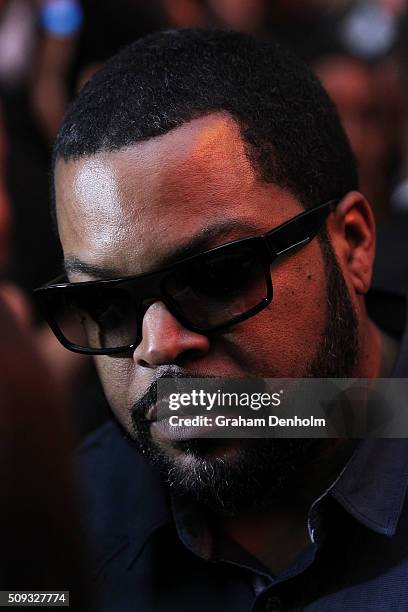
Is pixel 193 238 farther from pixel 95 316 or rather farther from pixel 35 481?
pixel 35 481

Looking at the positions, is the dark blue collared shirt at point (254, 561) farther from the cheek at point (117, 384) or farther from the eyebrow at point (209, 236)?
the eyebrow at point (209, 236)

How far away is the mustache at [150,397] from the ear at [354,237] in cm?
33

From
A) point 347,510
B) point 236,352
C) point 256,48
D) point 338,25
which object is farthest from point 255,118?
point 338,25

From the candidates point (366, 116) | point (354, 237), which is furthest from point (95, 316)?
point (366, 116)

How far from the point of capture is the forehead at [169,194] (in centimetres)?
132

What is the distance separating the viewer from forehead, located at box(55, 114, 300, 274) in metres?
1.32

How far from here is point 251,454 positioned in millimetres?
1359

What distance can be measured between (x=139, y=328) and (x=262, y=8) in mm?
2496

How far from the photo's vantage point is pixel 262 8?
3.51 m

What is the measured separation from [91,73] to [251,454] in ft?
4.86

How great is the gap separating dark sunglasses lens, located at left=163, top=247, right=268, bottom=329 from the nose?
0.02m

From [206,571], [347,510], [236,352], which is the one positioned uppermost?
[236,352]

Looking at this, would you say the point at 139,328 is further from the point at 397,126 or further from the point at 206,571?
the point at 397,126

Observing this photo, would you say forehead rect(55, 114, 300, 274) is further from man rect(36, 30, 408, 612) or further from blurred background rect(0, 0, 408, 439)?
blurred background rect(0, 0, 408, 439)
